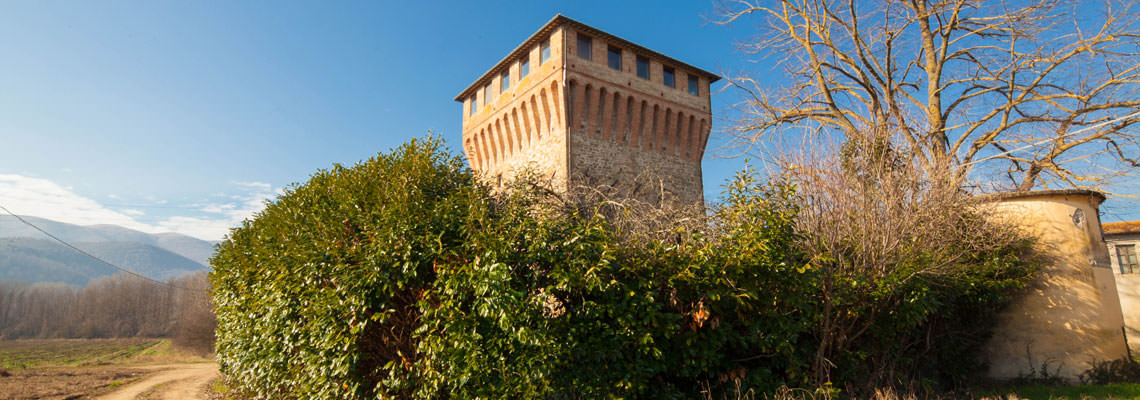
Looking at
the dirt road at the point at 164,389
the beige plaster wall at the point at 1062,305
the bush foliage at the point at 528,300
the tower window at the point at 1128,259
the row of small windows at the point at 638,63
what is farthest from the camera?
the tower window at the point at 1128,259

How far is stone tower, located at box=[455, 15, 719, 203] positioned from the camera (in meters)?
13.5

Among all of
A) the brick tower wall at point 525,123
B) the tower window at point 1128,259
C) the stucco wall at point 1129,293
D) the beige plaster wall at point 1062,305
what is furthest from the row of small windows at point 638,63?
the tower window at point 1128,259

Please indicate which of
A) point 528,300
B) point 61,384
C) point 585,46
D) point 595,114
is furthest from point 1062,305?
point 61,384

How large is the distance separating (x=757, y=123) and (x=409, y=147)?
415 inches

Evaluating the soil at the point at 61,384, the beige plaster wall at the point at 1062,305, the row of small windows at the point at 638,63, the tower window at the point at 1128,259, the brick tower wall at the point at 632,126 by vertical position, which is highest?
the row of small windows at the point at 638,63

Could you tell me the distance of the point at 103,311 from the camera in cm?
5747

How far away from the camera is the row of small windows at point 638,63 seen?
1381 centimetres

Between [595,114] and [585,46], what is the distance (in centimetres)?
182

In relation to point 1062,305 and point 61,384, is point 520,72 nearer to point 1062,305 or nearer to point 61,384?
point 1062,305

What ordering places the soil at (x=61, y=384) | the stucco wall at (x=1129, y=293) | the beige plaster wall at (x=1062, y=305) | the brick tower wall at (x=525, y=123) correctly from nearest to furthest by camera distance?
the beige plaster wall at (x=1062, y=305)
the soil at (x=61, y=384)
the brick tower wall at (x=525, y=123)
the stucco wall at (x=1129, y=293)

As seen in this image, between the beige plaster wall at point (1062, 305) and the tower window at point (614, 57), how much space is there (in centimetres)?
894

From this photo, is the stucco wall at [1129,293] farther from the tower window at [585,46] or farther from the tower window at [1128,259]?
the tower window at [585,46]

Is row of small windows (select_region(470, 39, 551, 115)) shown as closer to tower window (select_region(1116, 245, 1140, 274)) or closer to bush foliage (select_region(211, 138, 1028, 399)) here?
bush foliage (select_region(211, 138, 1028, 399))

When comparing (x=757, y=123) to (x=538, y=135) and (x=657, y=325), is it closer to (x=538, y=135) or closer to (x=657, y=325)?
(x=538, y=135)
